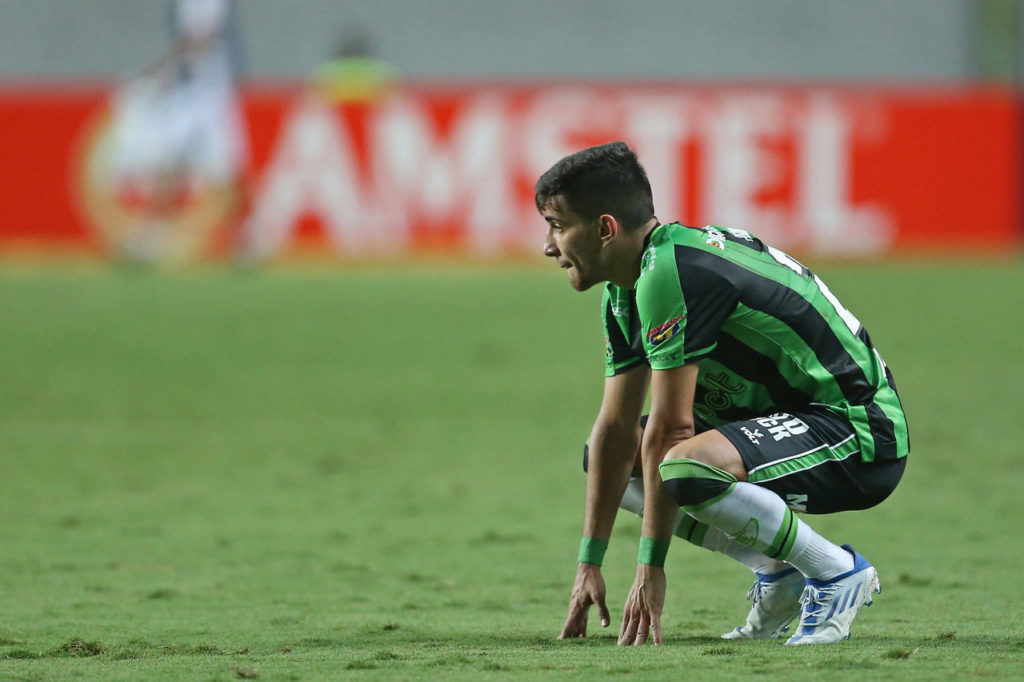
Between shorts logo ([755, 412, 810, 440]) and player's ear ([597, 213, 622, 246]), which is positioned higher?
player's ear ([597, 213, 622, 246])

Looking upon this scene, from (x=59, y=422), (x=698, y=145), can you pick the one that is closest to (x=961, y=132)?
(x=698, y=145)

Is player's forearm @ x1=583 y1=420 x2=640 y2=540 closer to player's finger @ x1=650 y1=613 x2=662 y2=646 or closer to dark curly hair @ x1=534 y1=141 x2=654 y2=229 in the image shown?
player's finger @ x1=650 y1=613 x2=662 y2=646

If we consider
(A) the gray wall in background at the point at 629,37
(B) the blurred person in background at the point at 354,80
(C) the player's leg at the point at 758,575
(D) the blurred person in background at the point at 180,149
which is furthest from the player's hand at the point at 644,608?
(A) the gray wall in background at the point at 629,37

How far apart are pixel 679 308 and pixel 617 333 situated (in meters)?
0.45

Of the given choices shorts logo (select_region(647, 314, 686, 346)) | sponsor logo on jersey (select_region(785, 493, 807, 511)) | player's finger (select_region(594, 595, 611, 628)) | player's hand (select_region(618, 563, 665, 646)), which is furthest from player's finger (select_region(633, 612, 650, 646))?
shorts logo (select_region(647, 314, 686, 346))

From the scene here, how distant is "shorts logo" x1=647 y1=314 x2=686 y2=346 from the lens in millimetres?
4320

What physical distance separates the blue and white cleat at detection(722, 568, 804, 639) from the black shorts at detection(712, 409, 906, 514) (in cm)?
25

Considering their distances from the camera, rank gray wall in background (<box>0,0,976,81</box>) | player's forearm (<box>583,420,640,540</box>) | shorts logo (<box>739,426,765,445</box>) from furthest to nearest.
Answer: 1. gray wall in background (<box>0,0,976,81</box>)
2. player's forearm (<box>583,420,640,540</box>)
3. shorts logo (<box>739,426,765,445</box>)

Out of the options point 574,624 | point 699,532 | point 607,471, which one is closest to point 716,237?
point 607,471

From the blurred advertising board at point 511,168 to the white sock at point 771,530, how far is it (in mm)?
13505

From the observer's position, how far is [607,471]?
4.84 metres

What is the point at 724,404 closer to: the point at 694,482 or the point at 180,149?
the point at 694,482

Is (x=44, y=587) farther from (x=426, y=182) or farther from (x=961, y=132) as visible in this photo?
(x=961, y=132)

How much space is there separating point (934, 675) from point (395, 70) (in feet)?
72.1
